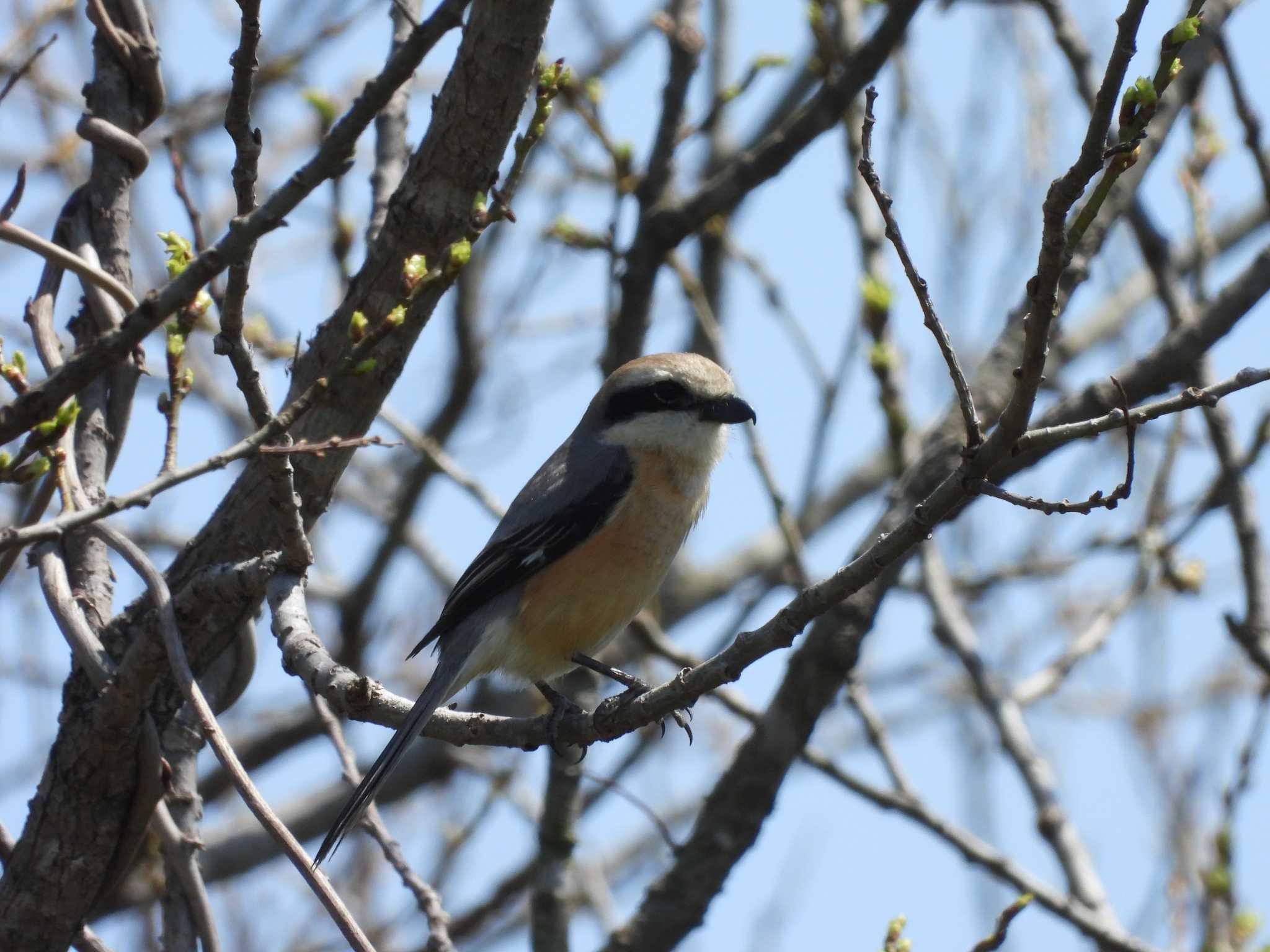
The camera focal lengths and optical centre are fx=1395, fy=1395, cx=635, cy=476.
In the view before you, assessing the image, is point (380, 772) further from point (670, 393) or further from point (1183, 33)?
point (1183, 33)

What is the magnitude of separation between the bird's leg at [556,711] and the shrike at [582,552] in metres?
0.01

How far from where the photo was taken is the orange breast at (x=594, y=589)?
3789mm

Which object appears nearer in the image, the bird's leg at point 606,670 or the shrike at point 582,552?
the bird's leg at point 606,670

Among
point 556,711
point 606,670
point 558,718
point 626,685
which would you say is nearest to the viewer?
point 558,718

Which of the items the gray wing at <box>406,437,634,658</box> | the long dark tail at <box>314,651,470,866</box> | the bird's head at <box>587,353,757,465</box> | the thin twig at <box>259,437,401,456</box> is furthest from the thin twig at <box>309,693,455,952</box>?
the bird's head at <box>587,353,757,465</box>

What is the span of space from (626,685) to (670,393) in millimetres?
967

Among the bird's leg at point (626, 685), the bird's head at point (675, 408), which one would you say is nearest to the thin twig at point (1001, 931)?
the bird's leg at point (626, 685)

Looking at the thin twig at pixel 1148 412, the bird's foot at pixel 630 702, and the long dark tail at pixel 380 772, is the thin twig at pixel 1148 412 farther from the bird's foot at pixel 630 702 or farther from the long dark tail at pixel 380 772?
the long dark tail at pixel 380 772

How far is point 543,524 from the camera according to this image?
12.7ft

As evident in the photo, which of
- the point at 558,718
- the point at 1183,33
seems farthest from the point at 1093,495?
the point at 558,718

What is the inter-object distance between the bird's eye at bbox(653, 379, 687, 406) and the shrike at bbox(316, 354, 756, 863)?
0.8 inches

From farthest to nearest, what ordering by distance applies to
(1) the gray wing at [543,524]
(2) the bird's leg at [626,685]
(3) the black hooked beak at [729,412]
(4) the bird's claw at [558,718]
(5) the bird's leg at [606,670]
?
(3) the black hooked beak at [729,412]
(1) the gray wing at [543,524]
(5) the bird's leg at [606,670]
(2) the bird's leg at [626,685]
(4) the bird's claw at [558,718]

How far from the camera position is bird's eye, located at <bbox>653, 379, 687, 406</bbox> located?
4.22 meters

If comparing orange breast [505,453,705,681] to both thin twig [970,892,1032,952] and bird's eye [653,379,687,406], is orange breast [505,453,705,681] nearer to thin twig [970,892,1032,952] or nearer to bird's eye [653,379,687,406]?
bird's eye [653,379,687,406]
